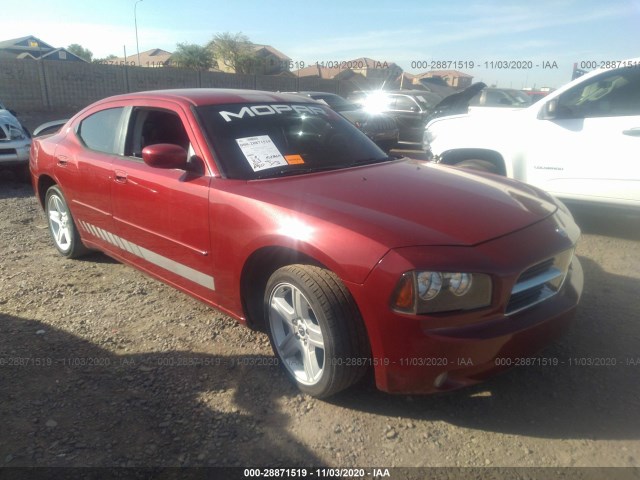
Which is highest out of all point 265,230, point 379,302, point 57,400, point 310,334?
point 265,230

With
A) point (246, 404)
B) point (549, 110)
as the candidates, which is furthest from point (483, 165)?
point (246, 404)

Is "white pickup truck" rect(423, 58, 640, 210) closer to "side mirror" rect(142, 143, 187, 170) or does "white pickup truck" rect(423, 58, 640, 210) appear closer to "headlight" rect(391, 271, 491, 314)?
"headlight" rect(391, 271, 491, 314)

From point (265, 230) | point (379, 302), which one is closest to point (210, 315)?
point (265, 230)

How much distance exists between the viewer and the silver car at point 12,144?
7820 millimetres

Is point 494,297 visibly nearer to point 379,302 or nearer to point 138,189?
point 379,302

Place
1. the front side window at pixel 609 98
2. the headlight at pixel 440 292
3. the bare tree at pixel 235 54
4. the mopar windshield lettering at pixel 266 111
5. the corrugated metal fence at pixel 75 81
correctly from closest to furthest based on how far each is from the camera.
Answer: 1. the headlight at pixel 440 292
2. the mopar windshield lettering at pixel 266 111
3. the front side window at pixel 609 98
4. the corrugated metal fence at pixel 75 81
5. the bare tree at pixel 235 54

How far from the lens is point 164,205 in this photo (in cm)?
319

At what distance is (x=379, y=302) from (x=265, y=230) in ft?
2.50

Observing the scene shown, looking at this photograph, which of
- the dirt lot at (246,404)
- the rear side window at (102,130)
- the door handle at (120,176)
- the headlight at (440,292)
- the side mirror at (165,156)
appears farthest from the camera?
the rear side window at (102,130)

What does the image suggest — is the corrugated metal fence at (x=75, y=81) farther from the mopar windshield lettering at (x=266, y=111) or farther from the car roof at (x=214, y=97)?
the mopar windshield lettering at (x=266, y=111)

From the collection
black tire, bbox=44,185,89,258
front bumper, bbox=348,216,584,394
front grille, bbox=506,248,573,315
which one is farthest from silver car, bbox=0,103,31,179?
front grille, bbox=506,248,573,315

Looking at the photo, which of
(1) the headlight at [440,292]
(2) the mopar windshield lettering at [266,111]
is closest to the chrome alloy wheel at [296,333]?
(1) the headlight at [440,292]

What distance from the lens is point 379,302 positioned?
2135mm

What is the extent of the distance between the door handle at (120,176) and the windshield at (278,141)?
31.0 inches
